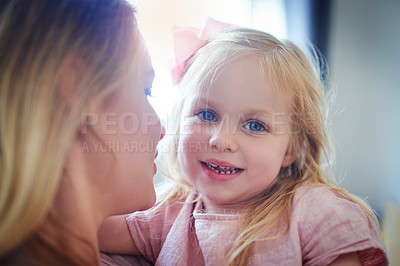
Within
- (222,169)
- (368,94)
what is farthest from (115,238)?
(368,94)

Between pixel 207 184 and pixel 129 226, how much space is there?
27 centimetres

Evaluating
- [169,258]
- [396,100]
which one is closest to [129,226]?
[169,258]

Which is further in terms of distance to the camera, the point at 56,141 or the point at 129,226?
the point at 129,226

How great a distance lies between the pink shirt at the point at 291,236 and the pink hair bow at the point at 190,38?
46 cm

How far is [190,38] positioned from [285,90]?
327mm

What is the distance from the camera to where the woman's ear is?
0.51 meters

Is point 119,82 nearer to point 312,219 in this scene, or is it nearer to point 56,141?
point 56,141

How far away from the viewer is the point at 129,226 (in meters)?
0.89

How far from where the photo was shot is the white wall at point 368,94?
53.9 inches

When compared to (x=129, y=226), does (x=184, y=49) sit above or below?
above

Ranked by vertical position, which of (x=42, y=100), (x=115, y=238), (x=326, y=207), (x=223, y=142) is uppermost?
(x=42, y=100)

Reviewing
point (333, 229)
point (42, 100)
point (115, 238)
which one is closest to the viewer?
point (42, 100)

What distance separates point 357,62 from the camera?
150cm

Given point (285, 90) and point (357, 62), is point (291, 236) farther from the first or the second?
point (357, 62)
